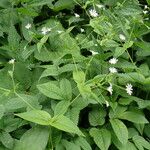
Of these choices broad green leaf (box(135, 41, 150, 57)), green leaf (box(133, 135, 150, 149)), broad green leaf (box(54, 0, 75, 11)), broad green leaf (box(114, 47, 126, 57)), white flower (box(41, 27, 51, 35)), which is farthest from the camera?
broad green leaf (box(54, 0, 75, 11))

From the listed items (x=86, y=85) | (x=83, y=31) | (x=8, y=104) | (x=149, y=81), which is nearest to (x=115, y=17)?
(x=83, y=31)

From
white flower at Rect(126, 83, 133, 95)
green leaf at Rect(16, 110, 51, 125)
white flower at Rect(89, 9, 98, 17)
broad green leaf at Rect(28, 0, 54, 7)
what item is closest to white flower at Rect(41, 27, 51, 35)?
broad green leaf at Rect(28, 0, 54, 7)

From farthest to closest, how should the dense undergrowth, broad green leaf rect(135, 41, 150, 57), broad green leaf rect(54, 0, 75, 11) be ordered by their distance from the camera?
broad green leaf rect(54, 0, 75, 11) < broad green leaf rect(135, 41, 150, 57) < the dense undergrowth

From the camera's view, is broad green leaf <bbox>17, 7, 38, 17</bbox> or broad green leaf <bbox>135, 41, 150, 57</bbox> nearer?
broad green leaf <bbox>135, 41, 150, 57</bbox>

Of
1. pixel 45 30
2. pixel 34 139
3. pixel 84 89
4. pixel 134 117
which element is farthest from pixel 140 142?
pixel 45 30

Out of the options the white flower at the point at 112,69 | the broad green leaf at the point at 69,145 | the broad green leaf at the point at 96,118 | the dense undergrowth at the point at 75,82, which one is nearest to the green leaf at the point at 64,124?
the dense undergrowth at the point at 75,82

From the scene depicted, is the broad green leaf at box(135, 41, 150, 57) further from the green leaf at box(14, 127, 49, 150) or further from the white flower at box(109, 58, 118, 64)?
the green leaf at box(14, 127, 49, 150)

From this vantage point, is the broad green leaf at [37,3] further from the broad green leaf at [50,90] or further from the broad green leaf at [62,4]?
the broad green leaf at [50,90]
